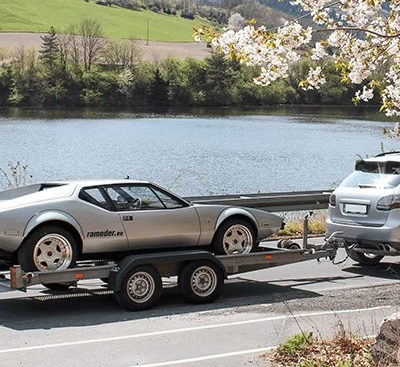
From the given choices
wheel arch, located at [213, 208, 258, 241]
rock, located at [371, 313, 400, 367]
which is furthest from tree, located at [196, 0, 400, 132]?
rock, located at [371, 313, 400, 367]

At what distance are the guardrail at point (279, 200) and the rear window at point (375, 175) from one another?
2460 millimetres

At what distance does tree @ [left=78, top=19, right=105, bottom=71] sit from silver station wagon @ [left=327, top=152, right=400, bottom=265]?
106 metres

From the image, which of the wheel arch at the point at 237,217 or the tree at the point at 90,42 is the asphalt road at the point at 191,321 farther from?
the tree at the point at 90,42

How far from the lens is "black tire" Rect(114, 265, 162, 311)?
Result: 9828mm

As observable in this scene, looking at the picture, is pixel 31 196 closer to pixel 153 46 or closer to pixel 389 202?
pixel 389 202

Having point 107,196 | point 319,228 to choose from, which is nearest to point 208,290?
point 107,196

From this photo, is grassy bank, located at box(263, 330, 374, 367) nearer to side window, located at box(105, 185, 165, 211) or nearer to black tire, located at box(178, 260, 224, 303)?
black tire, located at box(178, 260, 224, 303)

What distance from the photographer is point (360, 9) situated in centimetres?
1121

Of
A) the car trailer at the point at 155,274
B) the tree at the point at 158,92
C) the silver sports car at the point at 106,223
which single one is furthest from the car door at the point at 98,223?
the tree at the point at 158,92

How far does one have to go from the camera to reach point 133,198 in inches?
414

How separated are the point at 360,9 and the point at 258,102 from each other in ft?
343

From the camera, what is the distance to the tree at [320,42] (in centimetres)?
1031

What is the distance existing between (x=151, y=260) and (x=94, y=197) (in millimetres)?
1052

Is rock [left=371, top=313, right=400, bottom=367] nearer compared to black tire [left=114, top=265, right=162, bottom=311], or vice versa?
rock [left=371, top=313, right=400, bottom=367]
